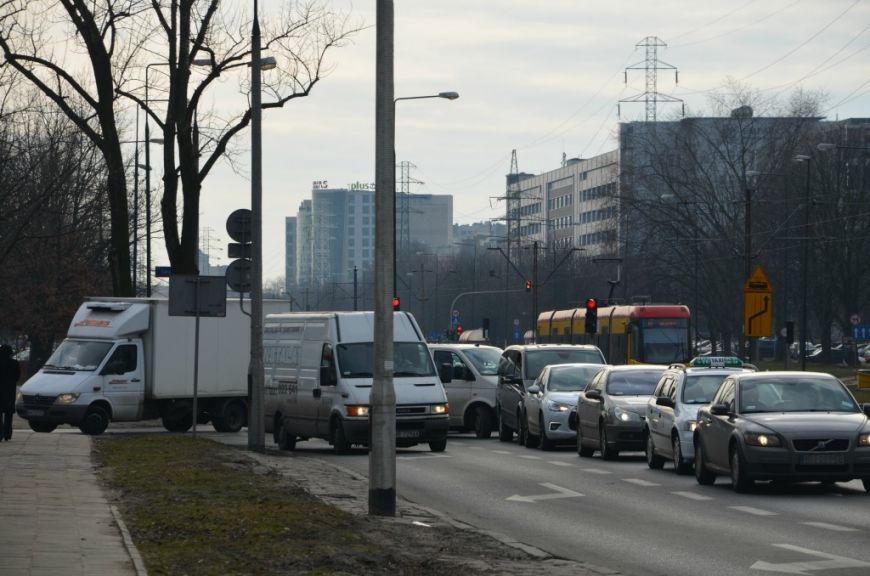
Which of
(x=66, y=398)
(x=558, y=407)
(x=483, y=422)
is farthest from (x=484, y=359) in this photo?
(x=66, y=398)

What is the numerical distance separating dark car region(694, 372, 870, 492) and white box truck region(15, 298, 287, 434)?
16744 mm

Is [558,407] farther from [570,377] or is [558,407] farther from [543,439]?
[570,377]

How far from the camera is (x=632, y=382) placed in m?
28.3

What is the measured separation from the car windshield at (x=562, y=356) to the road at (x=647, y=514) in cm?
728

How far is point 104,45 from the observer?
123ft

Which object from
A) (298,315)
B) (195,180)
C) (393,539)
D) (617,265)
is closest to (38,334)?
(195,180)

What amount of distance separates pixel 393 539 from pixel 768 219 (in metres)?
68.2

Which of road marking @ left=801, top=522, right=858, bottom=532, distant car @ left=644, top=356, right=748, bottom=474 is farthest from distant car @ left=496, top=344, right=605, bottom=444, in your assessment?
road marking @ left=801, top=522, right=858, bottom=532

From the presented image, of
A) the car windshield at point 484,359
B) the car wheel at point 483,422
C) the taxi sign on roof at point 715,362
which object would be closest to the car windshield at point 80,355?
the car windshield at point 484,359

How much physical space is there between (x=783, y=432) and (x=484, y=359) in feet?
56.7

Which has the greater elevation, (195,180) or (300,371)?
(195,180)

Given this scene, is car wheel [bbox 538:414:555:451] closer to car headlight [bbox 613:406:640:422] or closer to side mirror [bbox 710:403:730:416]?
car headlight [bbox 613:406:640:422]

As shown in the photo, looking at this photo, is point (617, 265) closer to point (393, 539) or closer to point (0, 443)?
point (0, 443)

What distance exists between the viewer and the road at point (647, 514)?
43.1ft
